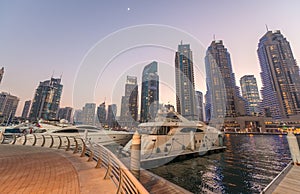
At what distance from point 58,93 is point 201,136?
17925 centimetres

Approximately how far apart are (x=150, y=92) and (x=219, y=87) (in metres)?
82.5

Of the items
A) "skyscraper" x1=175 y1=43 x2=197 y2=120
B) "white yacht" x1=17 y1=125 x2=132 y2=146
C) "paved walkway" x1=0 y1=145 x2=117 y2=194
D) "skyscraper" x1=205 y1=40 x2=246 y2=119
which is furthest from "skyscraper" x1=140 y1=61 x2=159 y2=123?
"skyscraper" x1=205 y1=40 x2=246 y2=119

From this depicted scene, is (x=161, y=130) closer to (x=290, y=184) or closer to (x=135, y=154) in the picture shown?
(x=290, y=184)

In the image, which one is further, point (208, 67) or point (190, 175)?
point (208, 67)

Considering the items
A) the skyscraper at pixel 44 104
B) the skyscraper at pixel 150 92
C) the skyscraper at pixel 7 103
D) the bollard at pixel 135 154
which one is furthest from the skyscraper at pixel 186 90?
the skyscraper at pixel 7 103

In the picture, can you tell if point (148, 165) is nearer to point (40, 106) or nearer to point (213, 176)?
point (213, 176)

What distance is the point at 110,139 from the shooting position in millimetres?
19625

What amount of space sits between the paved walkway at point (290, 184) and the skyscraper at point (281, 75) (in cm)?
18037

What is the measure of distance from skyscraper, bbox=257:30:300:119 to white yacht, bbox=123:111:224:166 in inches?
6802

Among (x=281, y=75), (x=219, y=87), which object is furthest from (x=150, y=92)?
(x=281, y=75)

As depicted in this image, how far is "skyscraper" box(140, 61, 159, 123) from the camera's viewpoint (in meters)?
86.0

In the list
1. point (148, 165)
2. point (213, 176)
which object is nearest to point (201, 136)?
point (213, 176)

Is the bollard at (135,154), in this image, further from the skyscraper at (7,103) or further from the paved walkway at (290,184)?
the skyscraper at (7,103)

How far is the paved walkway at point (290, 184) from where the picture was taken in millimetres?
5098
